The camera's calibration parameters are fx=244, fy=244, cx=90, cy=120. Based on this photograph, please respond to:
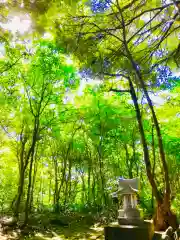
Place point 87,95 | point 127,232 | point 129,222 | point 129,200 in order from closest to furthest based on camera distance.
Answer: point 127,232 < point 129,222 < point 129,200 < point 87,95

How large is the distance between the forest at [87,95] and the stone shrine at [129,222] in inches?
45.4

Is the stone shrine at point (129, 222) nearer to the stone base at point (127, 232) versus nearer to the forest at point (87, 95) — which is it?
the stone base at point (127, 232)

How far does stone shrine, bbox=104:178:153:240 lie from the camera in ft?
23.0

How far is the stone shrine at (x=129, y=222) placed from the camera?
702cm

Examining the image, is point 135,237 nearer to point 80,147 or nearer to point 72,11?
point 72,11

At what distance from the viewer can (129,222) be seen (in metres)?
7.93

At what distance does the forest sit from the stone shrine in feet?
3.78

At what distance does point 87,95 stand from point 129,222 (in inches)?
397

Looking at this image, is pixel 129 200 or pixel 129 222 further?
pixel 129 200

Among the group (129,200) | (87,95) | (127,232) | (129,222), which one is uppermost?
(87,95)

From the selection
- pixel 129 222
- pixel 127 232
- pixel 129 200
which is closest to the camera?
pixel 127 232

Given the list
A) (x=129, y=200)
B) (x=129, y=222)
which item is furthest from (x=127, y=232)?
(x=129, y=200)

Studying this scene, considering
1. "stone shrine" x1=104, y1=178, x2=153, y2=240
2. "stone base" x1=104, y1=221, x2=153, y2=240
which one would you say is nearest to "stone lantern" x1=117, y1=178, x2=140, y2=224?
"stone shrine" x1=104, y1=178, x2=153, y2=240

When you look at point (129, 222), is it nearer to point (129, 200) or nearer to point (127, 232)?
point (127, 232)
